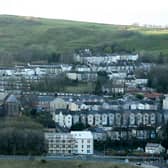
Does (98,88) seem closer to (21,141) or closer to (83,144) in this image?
(83,144)

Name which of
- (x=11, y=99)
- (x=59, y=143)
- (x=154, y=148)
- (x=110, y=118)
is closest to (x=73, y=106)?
(x=110, y=118)

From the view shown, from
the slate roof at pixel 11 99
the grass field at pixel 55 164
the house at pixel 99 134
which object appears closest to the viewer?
the grass field at pixel 55 164

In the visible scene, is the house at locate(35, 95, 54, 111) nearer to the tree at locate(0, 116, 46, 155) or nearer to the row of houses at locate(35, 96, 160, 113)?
the row of houses at locate(35, 96, 160, 113)

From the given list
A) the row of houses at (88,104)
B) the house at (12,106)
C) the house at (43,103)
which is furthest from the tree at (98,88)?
the house at (12,106)

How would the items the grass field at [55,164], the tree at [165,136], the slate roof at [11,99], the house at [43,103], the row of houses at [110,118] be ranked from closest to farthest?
the grass field at [55,164] < the tree at [165,136] < the row of houses at [110,118] < the slate roof at [11,99] < the house at [43,103]

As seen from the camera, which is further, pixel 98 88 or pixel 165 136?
pixel 98 88

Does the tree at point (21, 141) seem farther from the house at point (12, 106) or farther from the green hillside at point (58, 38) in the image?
the green hillside at point (58, 38)

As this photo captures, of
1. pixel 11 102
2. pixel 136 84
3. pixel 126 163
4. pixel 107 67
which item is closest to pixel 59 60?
pixel 107 67
